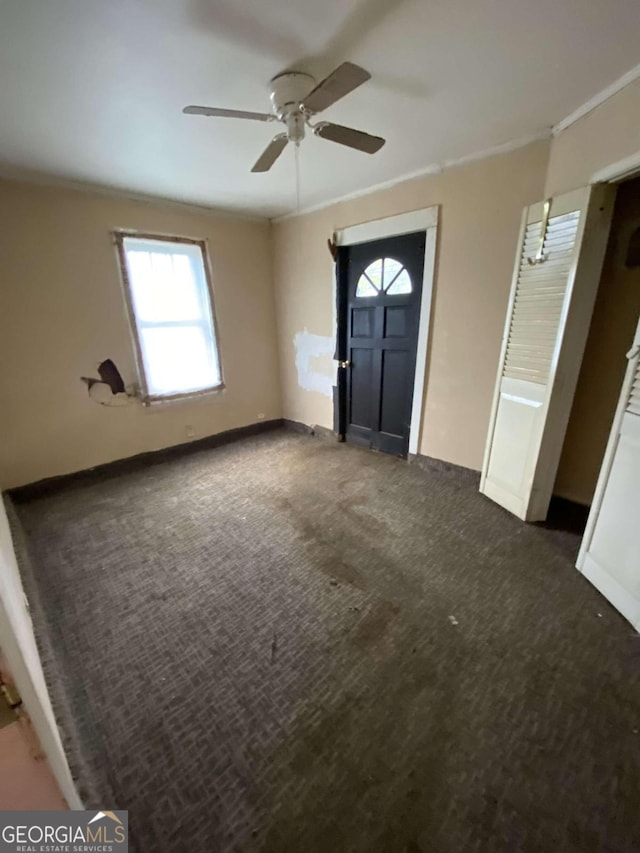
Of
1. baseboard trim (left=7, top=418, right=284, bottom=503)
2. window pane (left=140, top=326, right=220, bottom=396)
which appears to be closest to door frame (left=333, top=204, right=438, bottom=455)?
window pane (left=140, top=326, right=220, bottom=396)

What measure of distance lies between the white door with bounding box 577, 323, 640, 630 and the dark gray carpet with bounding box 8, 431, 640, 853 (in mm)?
123

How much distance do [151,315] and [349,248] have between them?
2.00 metres

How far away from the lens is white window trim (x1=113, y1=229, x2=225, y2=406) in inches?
114

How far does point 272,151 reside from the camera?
1.76 metres

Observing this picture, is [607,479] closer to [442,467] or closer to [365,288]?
[442,467]

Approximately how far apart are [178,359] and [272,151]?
85.6 inches

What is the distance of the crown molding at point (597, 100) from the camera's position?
1525mm

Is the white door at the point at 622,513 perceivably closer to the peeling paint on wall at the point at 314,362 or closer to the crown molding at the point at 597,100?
the crown molding at the point at 597,100

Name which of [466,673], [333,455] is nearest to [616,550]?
[466,673]

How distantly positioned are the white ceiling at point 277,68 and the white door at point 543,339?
0.56 m

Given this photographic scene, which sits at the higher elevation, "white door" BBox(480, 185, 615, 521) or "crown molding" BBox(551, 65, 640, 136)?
"crown molding" BBox(551, 65, 640, 136)

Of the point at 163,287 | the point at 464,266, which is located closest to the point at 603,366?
the point at 464,266

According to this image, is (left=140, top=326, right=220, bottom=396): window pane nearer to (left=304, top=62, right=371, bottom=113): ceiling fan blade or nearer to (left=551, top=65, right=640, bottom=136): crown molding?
(left=304, top=62, right=371, bottom=113): ceiling fan blade

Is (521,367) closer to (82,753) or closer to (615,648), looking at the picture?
(615,648)
